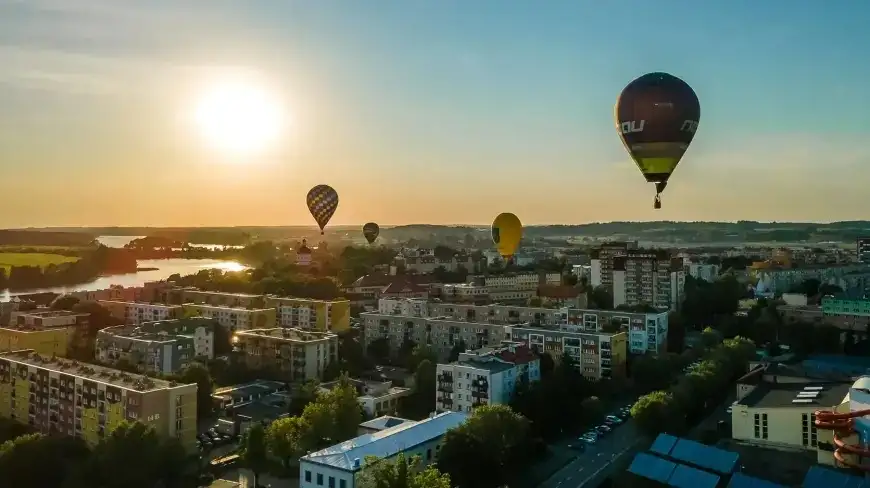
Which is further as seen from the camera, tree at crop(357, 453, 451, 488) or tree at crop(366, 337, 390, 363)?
tree at crop(366, 337, 390, 363)

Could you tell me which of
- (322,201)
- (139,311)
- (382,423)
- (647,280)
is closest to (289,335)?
(322,201)

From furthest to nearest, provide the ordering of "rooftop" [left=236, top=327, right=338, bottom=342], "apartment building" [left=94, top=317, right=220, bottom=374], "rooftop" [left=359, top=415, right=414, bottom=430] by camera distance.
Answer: "rooftop" [left=236, top=327, right=338, bottom=342] → "apartment building" [left=94, top=317, right=220, bottom=374] → "rooftop" [left=359, top=415, right=414, bottom=430]

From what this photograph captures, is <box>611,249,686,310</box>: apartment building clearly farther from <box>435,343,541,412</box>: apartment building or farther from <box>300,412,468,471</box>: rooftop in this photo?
<box>300,412,468,471</box>: rooftop

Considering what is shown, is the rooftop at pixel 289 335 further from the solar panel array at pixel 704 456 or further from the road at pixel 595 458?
the solar panel array at pixel 704 456

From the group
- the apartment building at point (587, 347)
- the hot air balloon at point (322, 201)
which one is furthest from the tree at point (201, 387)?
the hot air balloon at point (322, 201)

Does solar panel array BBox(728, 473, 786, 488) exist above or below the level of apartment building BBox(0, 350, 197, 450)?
below

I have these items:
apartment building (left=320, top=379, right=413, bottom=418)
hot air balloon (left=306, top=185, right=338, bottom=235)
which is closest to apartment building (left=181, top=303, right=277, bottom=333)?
hot air balloon (left=306, top=185, right=338, bottom=235)
